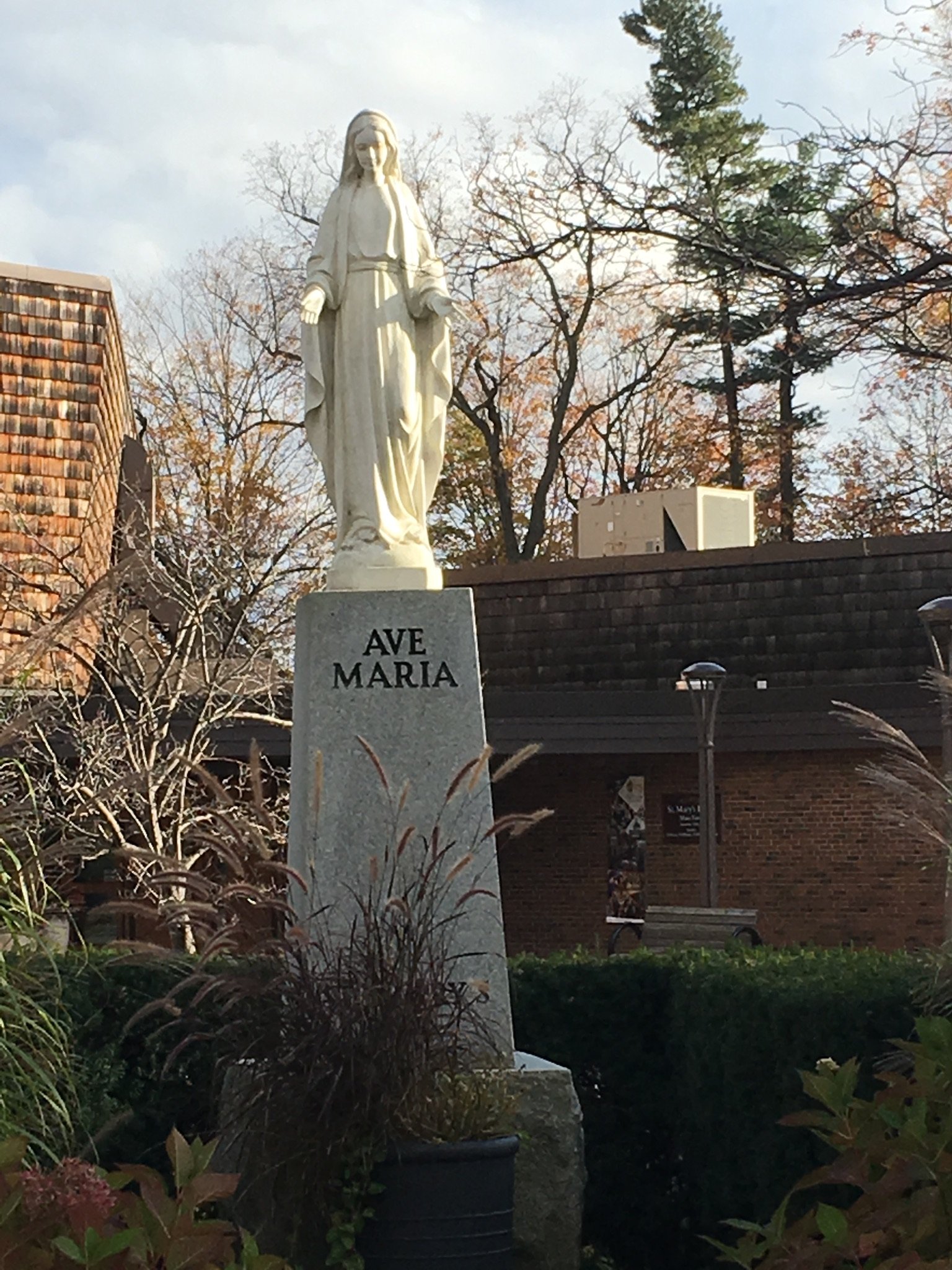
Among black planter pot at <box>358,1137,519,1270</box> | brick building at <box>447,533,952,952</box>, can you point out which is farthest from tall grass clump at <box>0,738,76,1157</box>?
brick building at <box>447,533,952,952</box>

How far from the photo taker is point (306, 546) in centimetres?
2570

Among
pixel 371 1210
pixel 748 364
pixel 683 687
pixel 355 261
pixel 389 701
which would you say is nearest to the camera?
pixel 371 1210

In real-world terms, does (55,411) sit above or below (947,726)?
above

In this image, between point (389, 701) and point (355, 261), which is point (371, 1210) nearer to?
point (389, 701)

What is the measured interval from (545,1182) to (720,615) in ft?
52.7

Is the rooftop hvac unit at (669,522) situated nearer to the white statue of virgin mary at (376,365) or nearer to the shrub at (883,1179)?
the white statue of virgin mary at (376,365)

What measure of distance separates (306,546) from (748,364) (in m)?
13.2

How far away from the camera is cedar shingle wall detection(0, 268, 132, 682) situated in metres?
18.5

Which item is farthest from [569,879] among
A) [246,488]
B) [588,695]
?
[246,488]

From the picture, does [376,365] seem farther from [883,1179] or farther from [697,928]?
[697,928]

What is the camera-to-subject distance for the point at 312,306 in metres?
8.33

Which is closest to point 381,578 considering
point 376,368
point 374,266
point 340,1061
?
point 376,368

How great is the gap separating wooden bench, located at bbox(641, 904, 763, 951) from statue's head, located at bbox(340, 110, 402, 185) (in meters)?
7.16

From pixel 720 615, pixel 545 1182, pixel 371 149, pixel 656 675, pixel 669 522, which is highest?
pixel 669 522
